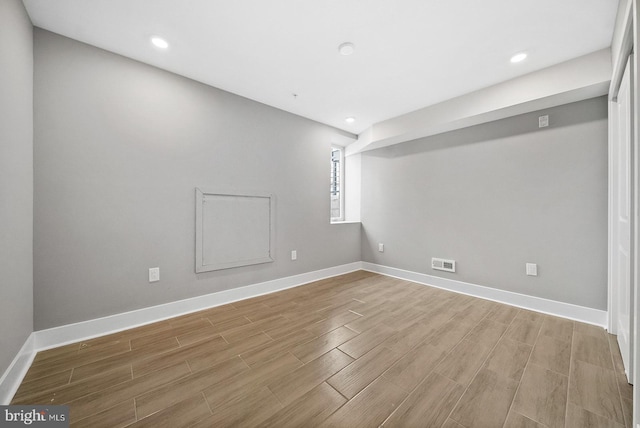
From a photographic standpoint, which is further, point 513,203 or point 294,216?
point 294,216

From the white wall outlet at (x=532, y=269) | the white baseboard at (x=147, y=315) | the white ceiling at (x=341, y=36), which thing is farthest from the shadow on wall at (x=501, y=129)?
the white baseboard at (x=147, y=315)

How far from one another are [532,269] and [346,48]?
9.08ft

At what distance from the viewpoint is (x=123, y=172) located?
6.81 ft

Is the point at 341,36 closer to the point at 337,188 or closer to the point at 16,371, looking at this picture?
the point at 337,188

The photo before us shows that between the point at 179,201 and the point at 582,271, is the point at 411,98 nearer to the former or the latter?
the point at 582,271

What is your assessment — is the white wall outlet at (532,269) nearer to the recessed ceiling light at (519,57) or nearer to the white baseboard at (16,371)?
the recessed ceiling light at (519,57)

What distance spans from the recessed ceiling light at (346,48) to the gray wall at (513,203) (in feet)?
5.93

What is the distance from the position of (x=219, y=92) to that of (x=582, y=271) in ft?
13.0

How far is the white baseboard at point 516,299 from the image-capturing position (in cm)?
219

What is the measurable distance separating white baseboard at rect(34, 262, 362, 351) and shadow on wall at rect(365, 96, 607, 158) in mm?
2419

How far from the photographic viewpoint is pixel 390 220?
378cm

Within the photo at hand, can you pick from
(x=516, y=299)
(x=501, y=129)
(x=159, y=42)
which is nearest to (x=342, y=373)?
(x=516, y=299)

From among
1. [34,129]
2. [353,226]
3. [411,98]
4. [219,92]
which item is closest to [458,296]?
[353,226]

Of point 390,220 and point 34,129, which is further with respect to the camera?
point 390,220
